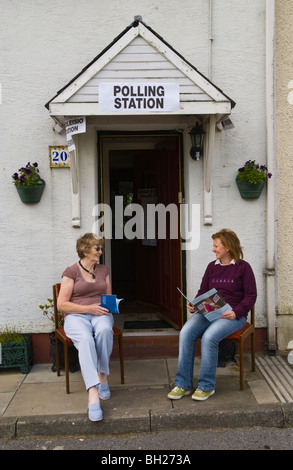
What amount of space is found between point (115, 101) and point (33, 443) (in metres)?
3.11

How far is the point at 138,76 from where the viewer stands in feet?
14.0

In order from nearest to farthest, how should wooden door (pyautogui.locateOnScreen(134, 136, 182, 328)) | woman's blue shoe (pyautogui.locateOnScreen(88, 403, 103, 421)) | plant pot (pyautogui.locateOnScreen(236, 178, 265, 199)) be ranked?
woman's blue shoe (pyautogui.locateOnScreen(88, 403, 103, 421)) → plant pot (pyautogui.locateOnScreen(236, 178, 265, 199)) → wooden door (pyautogui.locateOnScreen(134, 136, 182, 328))

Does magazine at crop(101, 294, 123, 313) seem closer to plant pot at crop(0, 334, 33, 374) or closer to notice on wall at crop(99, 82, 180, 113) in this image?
plant pot at crop(0, 334, 33, 374)

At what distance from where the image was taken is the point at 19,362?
4.77 m

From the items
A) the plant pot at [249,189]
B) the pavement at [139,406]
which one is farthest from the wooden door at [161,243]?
the pavement at [139,406]

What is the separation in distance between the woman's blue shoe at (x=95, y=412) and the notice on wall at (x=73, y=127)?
2.54 m

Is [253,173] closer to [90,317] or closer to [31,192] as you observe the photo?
[90,317]

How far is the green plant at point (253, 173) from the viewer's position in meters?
4.79

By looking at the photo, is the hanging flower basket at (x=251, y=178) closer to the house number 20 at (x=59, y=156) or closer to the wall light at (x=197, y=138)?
the wall light at (x=197, y=138)

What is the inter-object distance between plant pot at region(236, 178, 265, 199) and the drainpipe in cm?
14

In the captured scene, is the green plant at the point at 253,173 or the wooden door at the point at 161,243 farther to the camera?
the wooden door at the point at 161,243

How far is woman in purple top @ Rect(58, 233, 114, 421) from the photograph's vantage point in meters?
3.81

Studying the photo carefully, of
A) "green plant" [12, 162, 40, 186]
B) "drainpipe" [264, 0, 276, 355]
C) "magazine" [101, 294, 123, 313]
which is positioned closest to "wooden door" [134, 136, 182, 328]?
"drainpipe" [264, 0, 276, 355]

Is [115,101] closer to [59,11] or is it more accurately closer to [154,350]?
[59,11]
